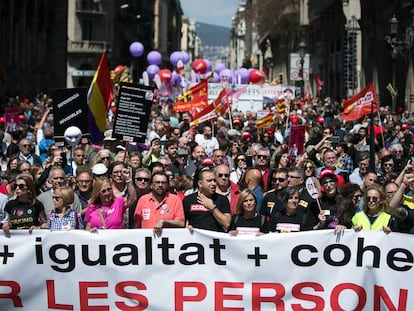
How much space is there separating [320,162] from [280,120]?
8710 millimetres

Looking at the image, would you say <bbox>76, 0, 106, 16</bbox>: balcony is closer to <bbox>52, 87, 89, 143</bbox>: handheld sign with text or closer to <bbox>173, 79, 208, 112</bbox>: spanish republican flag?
<bbox>173, 79, 208, 112</bbox>: spanish republican flag

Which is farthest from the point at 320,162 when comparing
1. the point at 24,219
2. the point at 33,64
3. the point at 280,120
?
the point at 33,64

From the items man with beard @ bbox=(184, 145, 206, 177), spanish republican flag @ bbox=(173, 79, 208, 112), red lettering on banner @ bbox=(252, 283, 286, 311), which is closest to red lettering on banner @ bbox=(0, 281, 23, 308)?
red lettering on banner @ bbox=(252, 283, 286, 311)

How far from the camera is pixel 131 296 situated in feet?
25.3

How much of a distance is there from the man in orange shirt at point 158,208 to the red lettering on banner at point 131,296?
0.65 metres

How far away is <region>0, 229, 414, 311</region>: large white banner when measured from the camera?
761cm

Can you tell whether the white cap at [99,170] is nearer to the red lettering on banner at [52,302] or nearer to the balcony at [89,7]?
the red lettering on banner at [52,302]

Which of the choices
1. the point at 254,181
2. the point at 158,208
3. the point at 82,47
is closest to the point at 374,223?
the point at 158,208

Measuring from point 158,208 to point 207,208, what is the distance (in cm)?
43

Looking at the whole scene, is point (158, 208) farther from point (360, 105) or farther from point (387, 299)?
point (360, 105)

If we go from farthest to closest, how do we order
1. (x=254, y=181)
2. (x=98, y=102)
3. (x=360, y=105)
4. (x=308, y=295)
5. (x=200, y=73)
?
1. (x=200, y=73)
2. (x=360, y=105)
3. (x=98, y=102)
4. (x=254, y=181)
5. (x=308, y=295)

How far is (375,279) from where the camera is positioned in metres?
7.60

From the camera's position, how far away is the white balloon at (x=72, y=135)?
12477 mm

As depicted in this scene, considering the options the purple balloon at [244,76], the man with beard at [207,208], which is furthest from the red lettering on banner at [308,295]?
the purple balloon at [244,76]
